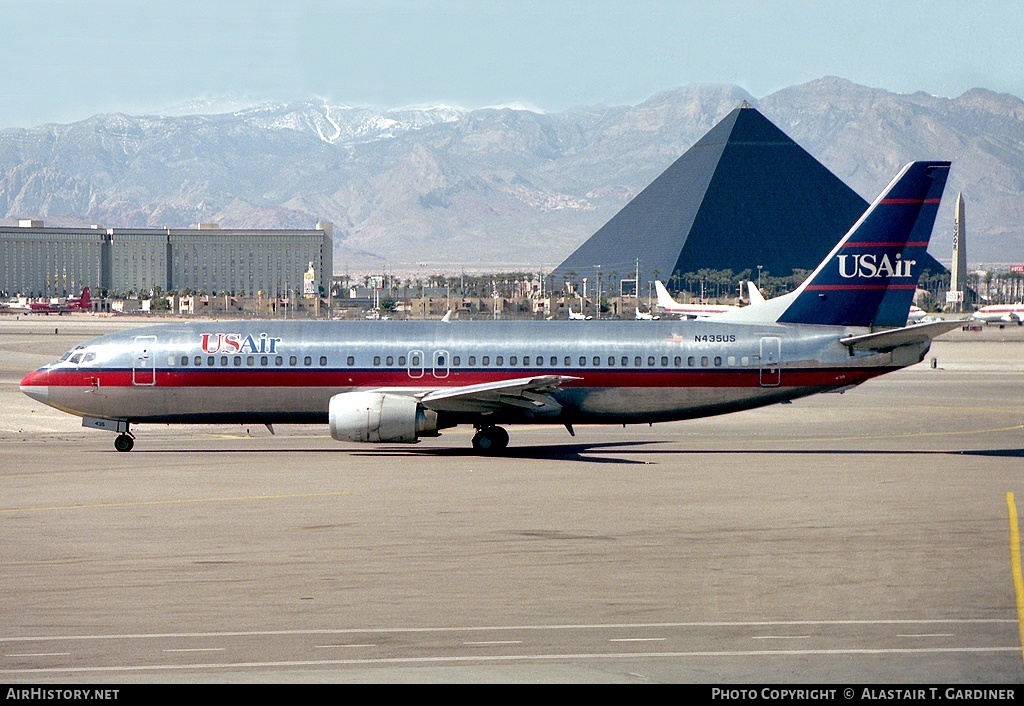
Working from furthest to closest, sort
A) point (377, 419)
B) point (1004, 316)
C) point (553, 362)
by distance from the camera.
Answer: point (1004, 316), point (553, 362), point (377, 419)

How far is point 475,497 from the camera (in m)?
20.1

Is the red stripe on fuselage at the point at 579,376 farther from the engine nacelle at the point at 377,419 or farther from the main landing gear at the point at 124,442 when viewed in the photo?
the main landing gear at the point at 124,442

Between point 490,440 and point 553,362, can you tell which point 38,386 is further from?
point 553,362

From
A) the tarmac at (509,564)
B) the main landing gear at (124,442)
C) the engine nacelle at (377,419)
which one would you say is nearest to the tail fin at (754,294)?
the engine nacelle at (377,419)

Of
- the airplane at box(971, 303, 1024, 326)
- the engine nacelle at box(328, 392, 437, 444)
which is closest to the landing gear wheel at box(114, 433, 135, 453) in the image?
the engine nacelle at box(328, 392, 437, 444)

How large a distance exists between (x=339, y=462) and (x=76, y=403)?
20.4 ft

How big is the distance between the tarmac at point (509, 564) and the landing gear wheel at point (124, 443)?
1.57 ft

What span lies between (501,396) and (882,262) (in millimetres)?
8460

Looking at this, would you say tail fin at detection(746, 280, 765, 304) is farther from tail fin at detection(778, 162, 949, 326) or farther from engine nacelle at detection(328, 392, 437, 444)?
engine nacelle at detection(328, 392, 437, 444)

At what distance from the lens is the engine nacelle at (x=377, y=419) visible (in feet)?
83.1

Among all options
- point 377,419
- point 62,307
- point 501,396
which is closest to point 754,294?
point 501,396

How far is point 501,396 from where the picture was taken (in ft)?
84.8

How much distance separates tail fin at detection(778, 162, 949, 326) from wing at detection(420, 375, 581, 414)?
550cm
